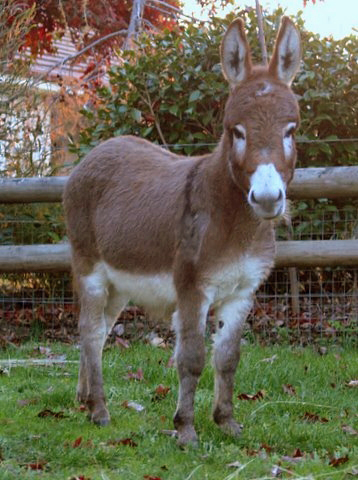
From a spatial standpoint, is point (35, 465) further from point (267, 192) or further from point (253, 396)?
point (253, 396)

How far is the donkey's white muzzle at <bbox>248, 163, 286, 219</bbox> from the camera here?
3.33 metres

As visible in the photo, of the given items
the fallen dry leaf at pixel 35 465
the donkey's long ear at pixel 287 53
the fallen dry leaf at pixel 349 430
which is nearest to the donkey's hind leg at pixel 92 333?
the fallen dry leaf at pixel 35 465

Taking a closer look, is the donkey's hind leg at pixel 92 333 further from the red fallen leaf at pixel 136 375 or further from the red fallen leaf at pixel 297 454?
the red fallen leaf at pixel 297 454

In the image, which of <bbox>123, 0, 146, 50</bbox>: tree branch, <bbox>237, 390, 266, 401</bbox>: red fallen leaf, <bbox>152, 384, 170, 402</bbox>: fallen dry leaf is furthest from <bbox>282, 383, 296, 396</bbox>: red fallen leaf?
<bbox>123, 0, 146, 50</bbox>: tree branch

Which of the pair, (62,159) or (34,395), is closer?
(34,395)

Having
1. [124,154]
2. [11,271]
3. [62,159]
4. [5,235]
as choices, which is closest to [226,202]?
[124,154]

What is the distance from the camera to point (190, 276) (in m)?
3.88

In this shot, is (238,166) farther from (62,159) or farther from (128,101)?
(62,159)

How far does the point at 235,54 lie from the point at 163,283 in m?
1.23

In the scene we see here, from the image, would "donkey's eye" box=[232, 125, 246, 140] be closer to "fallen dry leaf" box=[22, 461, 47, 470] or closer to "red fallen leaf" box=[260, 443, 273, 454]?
"red fallen leaf" box=[260, 443, 273, 454]

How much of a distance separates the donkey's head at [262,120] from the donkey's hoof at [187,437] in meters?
1.17

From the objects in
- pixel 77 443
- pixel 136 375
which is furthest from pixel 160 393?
pixel 77 443

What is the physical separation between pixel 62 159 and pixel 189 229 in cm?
642

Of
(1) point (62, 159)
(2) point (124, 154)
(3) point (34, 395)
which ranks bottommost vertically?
(3) point (34, 395)
